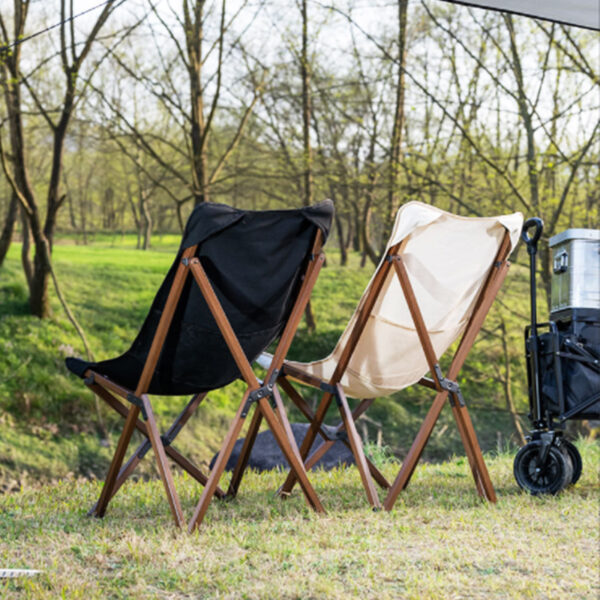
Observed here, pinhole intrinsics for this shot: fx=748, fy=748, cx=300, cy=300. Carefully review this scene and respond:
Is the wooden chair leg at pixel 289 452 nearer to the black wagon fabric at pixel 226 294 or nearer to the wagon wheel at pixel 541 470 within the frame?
the black wagon fabric at pixel 226 294

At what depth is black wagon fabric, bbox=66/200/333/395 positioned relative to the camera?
259 centimetres

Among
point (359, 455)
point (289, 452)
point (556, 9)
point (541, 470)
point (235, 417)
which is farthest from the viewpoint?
point (556, 9)

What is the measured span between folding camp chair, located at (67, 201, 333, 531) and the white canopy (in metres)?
1.23

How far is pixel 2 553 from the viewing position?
2.09 m

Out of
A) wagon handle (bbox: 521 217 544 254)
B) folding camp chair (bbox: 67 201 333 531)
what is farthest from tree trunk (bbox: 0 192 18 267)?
wagon handle (bbox: 521 217 544 254)

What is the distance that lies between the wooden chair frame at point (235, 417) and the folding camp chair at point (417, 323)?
27cm

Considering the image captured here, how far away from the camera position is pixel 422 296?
10.3 feet

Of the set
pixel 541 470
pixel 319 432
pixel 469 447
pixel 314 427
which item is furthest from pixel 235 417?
pixel 541 470

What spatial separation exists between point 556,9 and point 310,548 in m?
2.59

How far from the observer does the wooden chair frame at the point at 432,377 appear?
2.84m

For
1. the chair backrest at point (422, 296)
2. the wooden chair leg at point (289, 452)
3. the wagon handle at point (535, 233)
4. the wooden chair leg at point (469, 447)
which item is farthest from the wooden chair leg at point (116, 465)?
the wagon handle at point (535, 233)

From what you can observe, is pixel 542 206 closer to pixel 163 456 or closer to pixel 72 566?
pixel 163 456

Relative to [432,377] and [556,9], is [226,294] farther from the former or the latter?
[556,9]

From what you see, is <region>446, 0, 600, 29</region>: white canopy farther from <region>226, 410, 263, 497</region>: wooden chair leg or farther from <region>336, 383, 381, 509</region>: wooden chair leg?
<region>226, 410, 263, 497</region>: wooden chair leg
